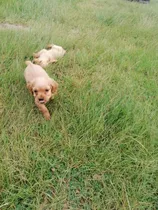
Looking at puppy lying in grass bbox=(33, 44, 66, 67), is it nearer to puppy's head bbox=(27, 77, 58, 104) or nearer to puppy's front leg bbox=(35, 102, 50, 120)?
puppy's head bbox=(27, 77, 58, 104)

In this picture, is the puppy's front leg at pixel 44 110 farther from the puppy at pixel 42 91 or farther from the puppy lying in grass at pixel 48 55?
the puppy lying in grass at pixel 48 55

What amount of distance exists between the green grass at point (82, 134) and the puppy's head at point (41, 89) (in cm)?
15

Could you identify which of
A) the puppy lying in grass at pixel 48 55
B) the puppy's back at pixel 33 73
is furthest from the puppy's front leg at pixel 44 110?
the puppy lying in grass at pixel 48 55

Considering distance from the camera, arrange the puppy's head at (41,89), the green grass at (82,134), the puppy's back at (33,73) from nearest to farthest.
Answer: the green grass at (82,134), the puppy's head at (41,89), the puppy's back at (33,73)

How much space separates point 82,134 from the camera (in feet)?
5.16

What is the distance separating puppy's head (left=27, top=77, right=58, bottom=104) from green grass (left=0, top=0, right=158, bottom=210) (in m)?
0.15

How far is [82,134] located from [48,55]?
4.29 ft

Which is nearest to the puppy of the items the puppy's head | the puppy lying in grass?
the puppy's head

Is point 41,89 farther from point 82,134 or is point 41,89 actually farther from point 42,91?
point 82,134

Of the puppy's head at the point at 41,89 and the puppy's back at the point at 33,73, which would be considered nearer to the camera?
the puppy's head at the point at 41,89

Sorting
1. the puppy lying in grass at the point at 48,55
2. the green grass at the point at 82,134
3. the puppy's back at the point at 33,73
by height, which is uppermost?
the puppy's back at the point at 33,73

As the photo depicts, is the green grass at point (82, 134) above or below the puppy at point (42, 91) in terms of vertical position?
below

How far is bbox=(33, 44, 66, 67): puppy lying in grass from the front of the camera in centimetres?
236

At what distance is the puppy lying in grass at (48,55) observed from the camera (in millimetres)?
2360
